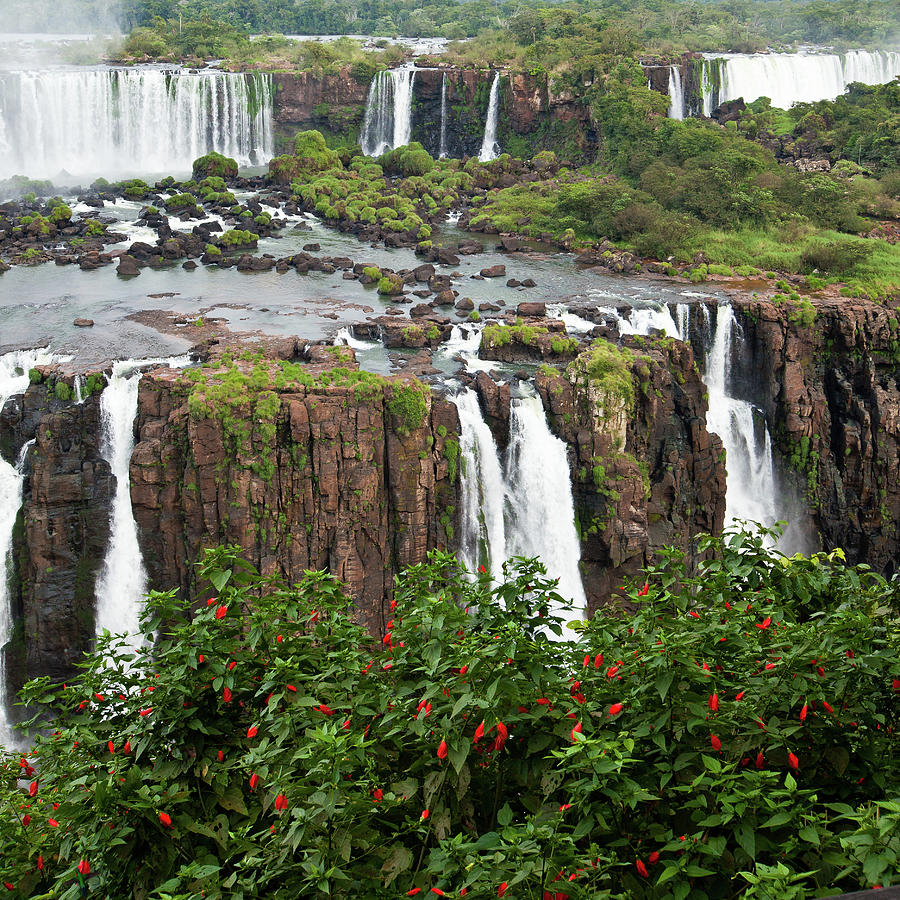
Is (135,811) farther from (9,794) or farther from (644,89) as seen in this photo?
(644,89)

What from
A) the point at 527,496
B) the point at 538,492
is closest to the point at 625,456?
the point at 538,492

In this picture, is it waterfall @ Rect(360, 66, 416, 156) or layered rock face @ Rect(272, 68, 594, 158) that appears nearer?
layered rock face @ Rect(272, 68, 594, 158)

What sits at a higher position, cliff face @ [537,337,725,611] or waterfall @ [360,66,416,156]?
waterfall @ [360,66,416,156]

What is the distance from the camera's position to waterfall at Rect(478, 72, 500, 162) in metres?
57.0

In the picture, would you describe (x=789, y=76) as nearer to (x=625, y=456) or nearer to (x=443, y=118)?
(x=443, y=118)

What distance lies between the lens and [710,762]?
18.9 ft

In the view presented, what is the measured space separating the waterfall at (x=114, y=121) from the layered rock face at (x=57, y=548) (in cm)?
3396

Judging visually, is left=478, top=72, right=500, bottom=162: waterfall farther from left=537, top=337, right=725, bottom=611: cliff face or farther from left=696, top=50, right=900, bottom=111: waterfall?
left=537, top=337, right=725, bottom=611: cliff face

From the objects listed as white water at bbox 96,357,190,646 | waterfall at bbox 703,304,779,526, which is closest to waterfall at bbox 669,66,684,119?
waterfall at bbox 703,304,779,526

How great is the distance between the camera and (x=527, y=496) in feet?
84.1

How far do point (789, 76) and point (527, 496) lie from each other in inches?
2059

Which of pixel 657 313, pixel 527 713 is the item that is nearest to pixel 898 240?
pixel 657 313

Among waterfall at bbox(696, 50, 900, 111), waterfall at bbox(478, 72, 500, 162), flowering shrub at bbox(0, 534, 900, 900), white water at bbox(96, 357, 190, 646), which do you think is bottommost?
white water at bbox(96, 357, 190, 646)

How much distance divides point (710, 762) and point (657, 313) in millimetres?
27205
